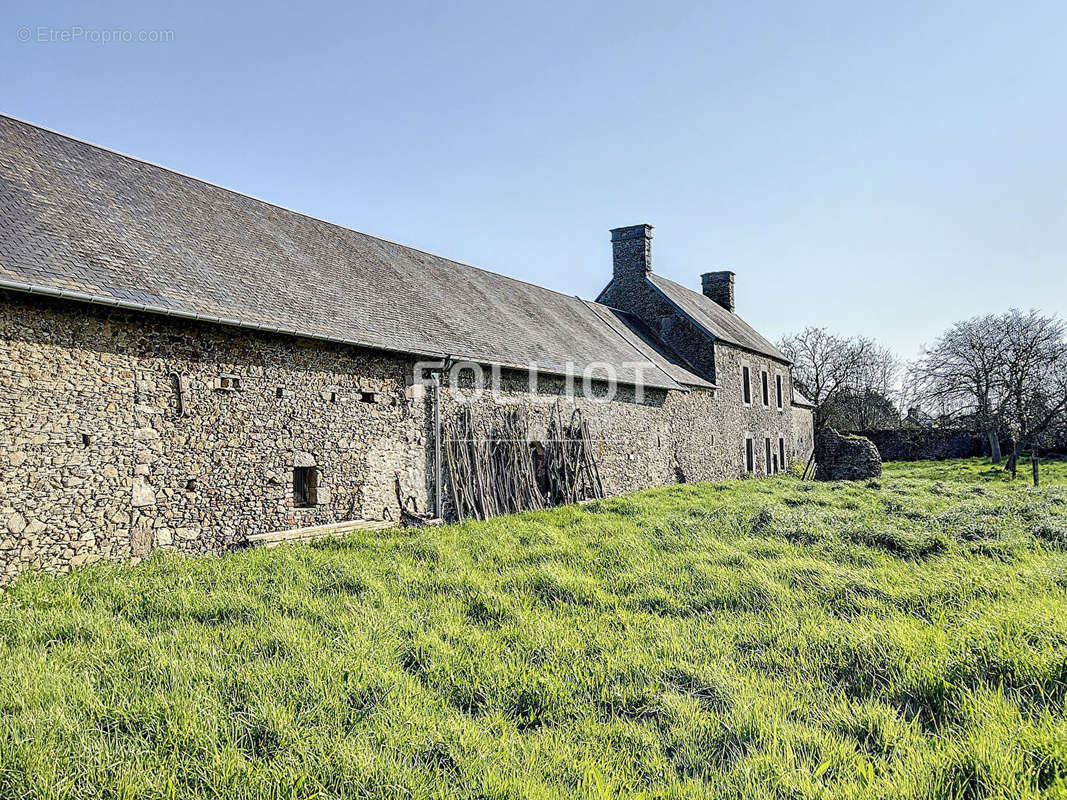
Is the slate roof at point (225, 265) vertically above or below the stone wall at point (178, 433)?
above

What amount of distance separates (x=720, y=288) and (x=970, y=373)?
10391mm

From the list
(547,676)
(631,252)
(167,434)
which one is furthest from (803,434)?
(547,676)

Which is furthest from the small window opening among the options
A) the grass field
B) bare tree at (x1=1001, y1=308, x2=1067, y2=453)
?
bare tree at (x1=1001, y1=308, x2=1067, y2=453)

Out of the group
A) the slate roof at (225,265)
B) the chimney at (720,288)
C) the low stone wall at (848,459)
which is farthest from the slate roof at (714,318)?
the slate roof at (225,265)

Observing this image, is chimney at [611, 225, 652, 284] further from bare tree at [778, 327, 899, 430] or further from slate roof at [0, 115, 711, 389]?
bare tree at [778, 327, 899, 430]

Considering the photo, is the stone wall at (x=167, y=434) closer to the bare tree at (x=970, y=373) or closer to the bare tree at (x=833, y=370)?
the bare tree at (x=970, y=373)

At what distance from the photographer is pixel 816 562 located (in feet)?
24.1

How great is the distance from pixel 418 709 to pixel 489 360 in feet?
28.2

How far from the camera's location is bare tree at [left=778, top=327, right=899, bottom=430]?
4003cm

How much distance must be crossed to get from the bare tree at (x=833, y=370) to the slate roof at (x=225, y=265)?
1104 inches

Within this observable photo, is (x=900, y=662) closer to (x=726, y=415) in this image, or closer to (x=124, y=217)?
(x=124, y=217)

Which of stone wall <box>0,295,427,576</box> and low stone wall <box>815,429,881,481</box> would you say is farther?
low stone wall <box>815,429,881,481</box>

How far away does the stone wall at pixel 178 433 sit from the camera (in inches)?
271

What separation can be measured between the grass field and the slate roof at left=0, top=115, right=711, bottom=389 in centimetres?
344
